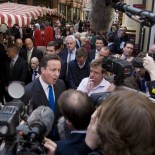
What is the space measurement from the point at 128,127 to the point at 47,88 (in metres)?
1.83

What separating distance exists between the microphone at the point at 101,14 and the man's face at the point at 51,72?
1.99ft

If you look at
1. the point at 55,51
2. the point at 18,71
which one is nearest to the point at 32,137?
the point at 18,71

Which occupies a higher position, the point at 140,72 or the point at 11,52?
the point at 140,72

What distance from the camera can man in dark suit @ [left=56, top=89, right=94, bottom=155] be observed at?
171 centimetres

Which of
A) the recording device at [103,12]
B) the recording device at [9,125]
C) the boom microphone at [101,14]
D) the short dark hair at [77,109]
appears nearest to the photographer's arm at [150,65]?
the recording device at [103,12]

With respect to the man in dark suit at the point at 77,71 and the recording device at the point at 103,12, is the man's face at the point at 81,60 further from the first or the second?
the recording device at the point at 103,12

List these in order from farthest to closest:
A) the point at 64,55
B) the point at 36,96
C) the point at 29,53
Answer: the point at 29,53 → the point at 64,55 → the point at 36,96

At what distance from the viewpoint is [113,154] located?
1.36 m

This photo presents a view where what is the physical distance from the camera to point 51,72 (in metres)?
3.10

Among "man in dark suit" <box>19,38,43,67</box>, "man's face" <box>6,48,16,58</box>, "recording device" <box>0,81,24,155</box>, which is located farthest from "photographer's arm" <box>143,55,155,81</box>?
"man in dark suit" <box>19,38,43,67</box>

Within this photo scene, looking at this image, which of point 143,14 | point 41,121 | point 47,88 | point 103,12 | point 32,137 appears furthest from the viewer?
point 47,88

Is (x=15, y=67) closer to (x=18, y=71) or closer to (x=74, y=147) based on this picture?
(x=18, y=71)

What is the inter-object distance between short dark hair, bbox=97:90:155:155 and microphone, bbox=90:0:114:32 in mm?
1520

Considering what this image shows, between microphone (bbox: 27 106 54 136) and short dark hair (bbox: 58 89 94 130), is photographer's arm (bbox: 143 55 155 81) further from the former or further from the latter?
microphone (bbox: 27 106 54 136)
